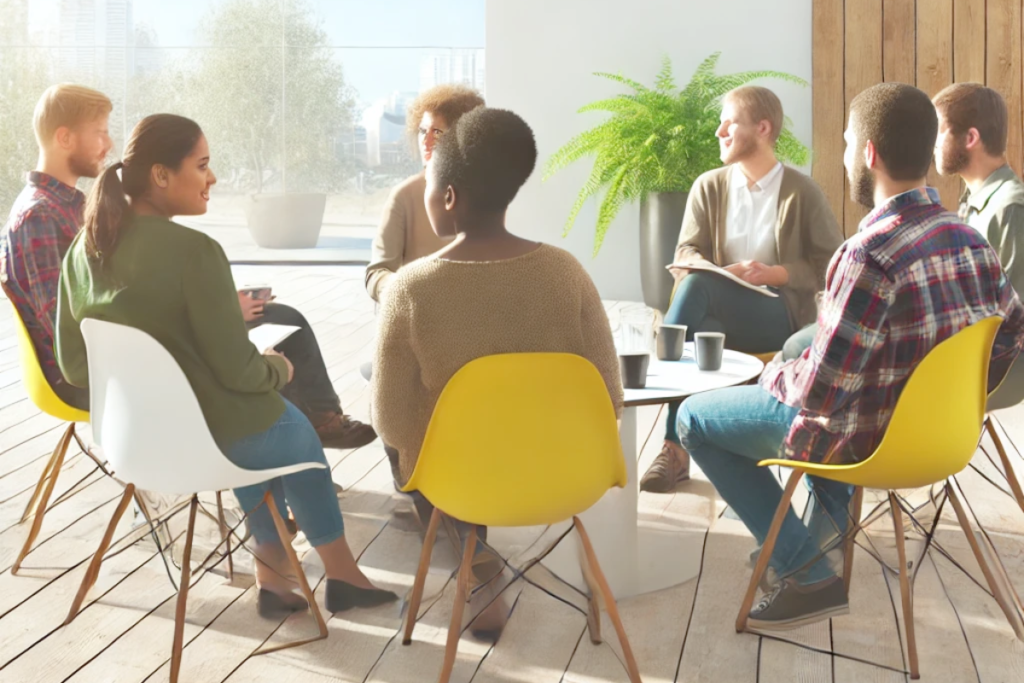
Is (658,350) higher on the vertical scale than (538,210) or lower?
lower

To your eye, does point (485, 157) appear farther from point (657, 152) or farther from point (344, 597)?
point (657, 152)

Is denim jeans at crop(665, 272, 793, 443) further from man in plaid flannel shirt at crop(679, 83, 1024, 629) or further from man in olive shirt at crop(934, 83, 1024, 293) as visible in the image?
man in plaid flannel shirt at crop(679, 83, 1024, 629)

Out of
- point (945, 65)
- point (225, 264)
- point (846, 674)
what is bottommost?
point (846, 674)

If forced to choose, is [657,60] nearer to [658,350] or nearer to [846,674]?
[658,350]

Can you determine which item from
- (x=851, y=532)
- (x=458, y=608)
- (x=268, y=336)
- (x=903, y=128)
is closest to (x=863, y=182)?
(x=903, y=128)

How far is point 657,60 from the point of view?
261 inches

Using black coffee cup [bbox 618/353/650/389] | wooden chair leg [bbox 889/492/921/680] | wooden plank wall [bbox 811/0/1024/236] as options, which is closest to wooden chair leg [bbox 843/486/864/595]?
wooden chair leg [bbox 889/492/921/680]

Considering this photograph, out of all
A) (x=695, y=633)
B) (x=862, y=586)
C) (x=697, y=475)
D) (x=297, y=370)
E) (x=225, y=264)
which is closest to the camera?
(x=225, y=264)

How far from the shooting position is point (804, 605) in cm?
245

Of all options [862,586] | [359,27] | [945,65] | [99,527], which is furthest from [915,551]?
[359,27]

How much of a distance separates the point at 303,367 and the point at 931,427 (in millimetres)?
1951

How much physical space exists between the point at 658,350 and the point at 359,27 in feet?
19.5

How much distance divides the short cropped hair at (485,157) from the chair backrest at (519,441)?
34 cm

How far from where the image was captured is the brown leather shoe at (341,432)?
3.51 metres
